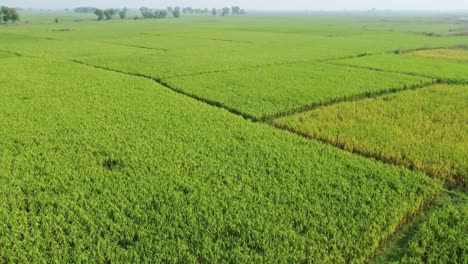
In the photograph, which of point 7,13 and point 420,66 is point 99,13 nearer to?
point 7,13

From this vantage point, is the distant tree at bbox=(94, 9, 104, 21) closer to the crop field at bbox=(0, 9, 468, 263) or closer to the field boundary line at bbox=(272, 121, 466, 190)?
the crop field at bbox=(0, 9, 468, 263)

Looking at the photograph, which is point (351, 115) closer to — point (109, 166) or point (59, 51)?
point (109, 166)

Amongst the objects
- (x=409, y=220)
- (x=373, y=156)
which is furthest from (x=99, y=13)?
(x=409, y=220)

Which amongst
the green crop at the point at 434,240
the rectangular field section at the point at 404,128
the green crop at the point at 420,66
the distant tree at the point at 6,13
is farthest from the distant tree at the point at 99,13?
the green crop at the point at 434,240

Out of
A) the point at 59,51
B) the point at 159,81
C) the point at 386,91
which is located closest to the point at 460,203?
the point at 386,91

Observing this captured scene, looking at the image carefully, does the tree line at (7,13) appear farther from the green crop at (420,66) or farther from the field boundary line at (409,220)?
the field boundary line at (409,220)
